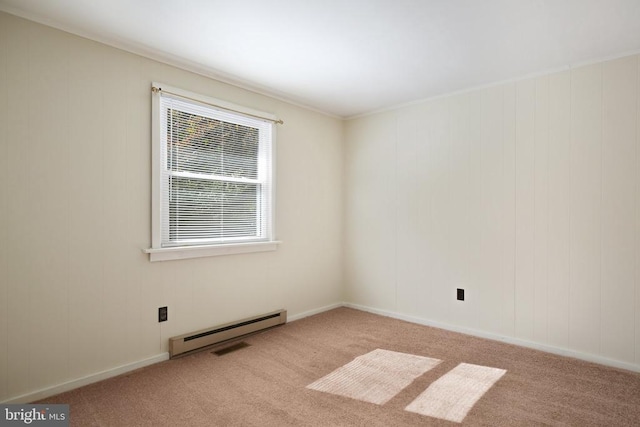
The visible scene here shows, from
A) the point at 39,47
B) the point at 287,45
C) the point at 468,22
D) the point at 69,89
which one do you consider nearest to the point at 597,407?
the point at 468,22

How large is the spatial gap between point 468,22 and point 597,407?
2544 mm

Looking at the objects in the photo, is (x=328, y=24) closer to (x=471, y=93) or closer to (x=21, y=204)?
(x=471, y=93)

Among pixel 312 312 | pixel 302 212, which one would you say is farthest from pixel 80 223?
pixel 312 312

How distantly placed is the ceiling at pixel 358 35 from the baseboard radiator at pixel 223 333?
2273mm

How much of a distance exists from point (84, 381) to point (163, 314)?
659mm

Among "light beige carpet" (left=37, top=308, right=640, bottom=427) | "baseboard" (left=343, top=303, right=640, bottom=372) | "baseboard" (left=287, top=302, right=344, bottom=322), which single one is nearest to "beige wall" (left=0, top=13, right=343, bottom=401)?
"light beige carpet" (left=37, top=308, right=640, bottom=427)

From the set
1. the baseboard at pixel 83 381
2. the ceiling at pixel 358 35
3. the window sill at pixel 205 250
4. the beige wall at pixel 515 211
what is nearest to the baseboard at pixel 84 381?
the baseboard at pixel 83 381

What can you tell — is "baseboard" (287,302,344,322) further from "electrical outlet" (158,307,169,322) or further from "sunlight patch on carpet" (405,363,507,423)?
"sunlight patch on carpet" (405,363,507,423)

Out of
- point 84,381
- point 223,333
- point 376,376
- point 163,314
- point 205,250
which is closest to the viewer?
point 84,381

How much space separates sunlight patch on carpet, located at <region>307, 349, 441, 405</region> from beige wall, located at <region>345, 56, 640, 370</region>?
104cm

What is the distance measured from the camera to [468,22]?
92.6 inches

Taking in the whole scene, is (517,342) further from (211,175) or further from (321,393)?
(211,175)

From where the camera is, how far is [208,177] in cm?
324

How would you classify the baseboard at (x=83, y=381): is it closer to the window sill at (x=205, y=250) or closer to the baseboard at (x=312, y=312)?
the window sill at (x=205, y=250)
